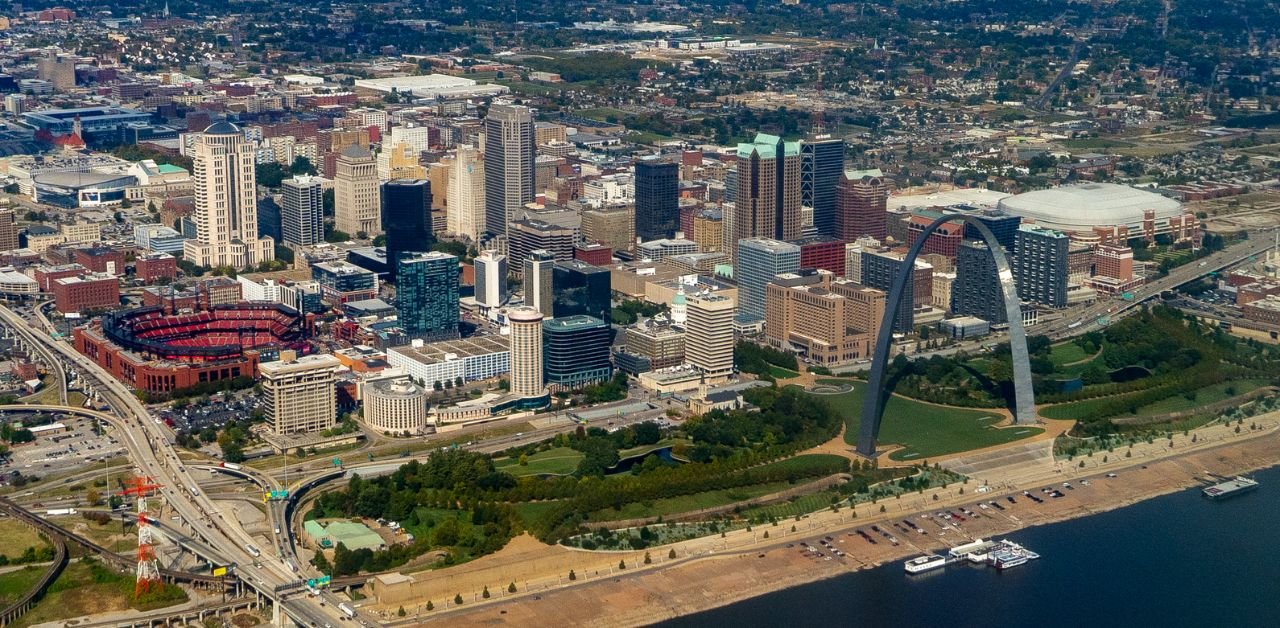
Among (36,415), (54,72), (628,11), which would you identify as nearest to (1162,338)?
(36,415)

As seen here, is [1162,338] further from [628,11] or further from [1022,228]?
[628,11]

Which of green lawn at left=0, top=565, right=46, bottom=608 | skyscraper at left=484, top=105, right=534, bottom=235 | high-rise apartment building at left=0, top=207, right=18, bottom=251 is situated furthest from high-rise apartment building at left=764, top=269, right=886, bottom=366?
high-rise apartment building at left=0, top=207, right=18, bottom=251

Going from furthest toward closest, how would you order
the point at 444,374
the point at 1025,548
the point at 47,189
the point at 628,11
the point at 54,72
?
the point at 628,11
the point at 54,72
the point at 47,189
the point at 444,374
the point at 1025,548

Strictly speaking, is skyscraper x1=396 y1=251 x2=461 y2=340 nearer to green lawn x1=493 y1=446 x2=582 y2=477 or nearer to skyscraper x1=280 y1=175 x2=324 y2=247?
green lawn x1=493 y1=446 x2=582 y2=477

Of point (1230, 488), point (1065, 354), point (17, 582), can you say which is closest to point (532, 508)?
point (17, 582)

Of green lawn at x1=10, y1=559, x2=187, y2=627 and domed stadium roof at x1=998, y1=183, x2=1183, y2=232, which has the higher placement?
domed stadium roof at x1=998, y1=183, x2=1183, y2=232

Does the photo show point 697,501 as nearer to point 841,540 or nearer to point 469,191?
point 841,540

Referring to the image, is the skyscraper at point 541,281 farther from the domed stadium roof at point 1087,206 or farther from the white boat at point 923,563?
the domed stadium roof at point 1087,206
